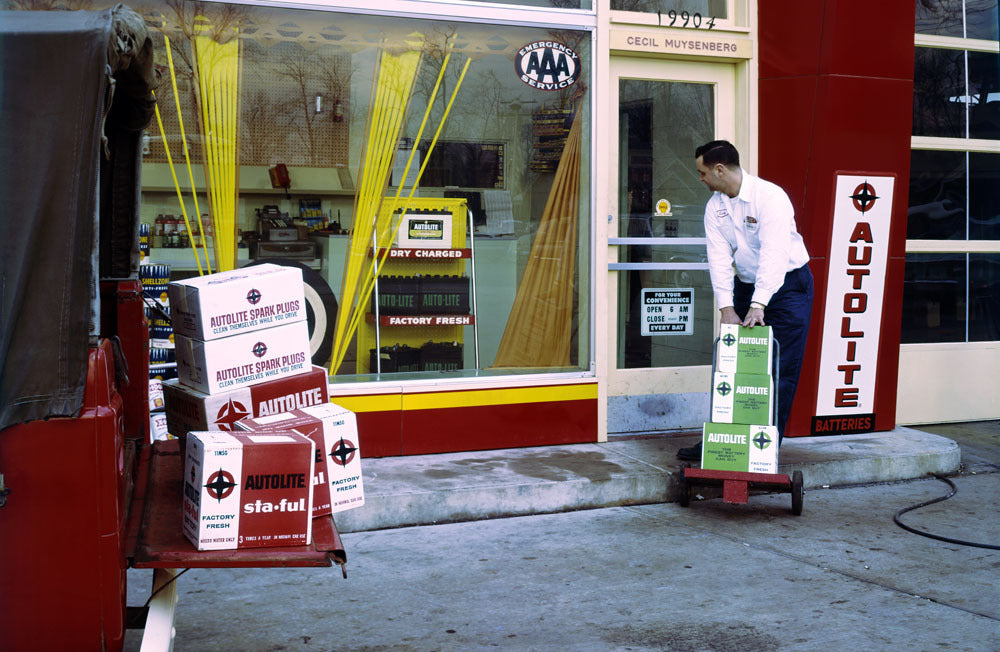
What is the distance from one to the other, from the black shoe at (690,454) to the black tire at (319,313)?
7.66ft

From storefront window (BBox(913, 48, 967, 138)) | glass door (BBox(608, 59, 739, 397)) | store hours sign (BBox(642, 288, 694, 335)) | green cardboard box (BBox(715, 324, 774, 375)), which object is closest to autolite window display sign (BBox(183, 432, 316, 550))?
green cardboard box (BBox(715, 324, 774, 375))

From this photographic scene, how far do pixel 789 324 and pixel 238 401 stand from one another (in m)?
3.83

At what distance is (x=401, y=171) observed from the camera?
6848mm

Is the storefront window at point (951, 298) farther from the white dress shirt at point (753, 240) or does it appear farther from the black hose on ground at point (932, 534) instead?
the white dress shirt at point (753, 240)

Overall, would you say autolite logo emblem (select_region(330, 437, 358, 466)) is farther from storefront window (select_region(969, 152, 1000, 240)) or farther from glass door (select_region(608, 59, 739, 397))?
storefront window (select_region(969, 152, 1000, 240))

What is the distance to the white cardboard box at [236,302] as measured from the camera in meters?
3.43

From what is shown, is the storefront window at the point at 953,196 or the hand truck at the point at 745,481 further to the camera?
the storefront window at the point at 953,196

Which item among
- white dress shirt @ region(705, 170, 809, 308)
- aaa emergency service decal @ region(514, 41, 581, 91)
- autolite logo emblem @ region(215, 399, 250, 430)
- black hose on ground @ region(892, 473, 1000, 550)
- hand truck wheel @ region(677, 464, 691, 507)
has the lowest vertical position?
black hose on ground @ region(892, 473, 1000, 550)

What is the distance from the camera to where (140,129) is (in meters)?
3.94

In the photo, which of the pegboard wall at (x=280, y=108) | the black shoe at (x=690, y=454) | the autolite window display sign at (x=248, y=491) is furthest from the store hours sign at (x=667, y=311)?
the autolite window display sign at (x=248, y=491)

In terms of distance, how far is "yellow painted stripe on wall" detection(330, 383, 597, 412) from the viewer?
654 cm

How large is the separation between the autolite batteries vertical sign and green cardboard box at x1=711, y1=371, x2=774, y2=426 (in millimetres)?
1680

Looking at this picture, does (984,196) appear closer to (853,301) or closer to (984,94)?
(984,94)

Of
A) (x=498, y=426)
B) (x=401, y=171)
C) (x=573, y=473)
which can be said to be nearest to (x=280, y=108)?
(x=401, y=171)
